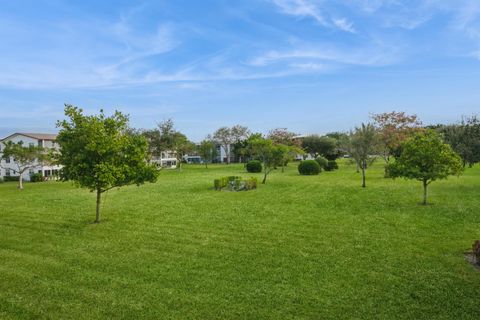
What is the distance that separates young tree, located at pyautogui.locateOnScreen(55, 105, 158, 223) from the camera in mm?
16828

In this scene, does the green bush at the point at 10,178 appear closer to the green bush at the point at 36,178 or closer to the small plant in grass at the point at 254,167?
the green bush at the point at 36,178

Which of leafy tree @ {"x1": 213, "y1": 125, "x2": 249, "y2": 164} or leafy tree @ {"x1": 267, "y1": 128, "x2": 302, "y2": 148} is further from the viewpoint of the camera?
leafy tree @ {"x1": 213, "y1": 125, "x2": 249, "y2": 164}

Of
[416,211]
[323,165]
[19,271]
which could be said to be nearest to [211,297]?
[19,271]

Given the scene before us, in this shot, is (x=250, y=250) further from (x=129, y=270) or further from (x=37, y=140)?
(x=37, y=140)

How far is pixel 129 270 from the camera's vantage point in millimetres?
10562

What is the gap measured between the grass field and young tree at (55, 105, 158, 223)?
2299mm

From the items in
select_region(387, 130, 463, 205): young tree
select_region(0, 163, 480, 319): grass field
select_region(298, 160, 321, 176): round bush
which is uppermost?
select_region(387, 130, 463, 205): young tree

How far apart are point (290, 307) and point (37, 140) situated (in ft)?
201

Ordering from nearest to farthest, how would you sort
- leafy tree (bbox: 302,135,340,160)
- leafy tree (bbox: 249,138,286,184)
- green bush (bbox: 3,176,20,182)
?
leafy tree (bbox: 249,138,286,184)
green bush (bbox: 3,176,20,182)
leafy tree (bbox: 302,135,340,160)

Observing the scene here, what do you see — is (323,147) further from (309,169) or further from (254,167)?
(309,169)

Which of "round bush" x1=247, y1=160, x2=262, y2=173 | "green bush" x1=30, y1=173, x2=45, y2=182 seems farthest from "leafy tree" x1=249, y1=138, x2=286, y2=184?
"green bush" x1=30, y1=173, x2=45, y2=182

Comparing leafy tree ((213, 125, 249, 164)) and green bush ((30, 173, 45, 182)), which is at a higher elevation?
leafy tree ((213, 125, 249, 164))

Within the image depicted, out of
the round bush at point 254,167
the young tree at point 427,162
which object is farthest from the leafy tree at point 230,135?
the young tree at point 427,162

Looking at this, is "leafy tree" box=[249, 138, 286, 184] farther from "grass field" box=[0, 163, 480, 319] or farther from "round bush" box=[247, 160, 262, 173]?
"grass field" box=[0, 163, 480, 319]
